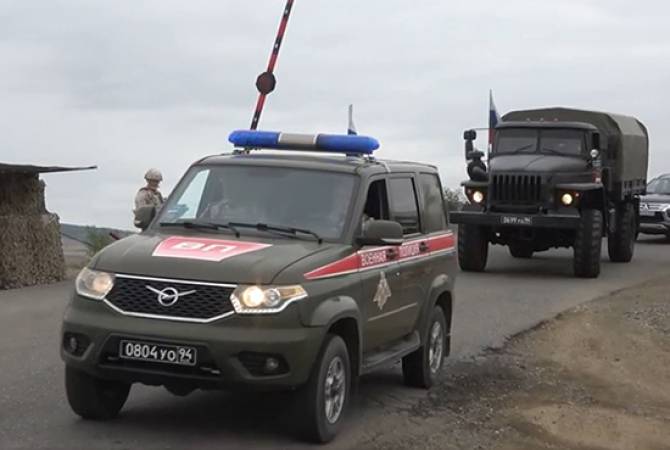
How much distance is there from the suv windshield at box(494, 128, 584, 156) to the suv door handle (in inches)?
468

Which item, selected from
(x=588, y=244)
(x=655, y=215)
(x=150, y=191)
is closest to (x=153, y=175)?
(x=150, y=191)

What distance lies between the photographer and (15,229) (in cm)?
1553

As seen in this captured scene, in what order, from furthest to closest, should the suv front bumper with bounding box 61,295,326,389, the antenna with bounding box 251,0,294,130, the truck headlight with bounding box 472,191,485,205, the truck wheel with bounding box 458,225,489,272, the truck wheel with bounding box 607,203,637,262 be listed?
the truck wheel with bounding box 607,203,637,262, the truck headlight with bounding box 472,191,485,205, the truck wheel with bounding box 458,225,489,272, the antenna with bounding box 251,0,294,130, the suv front bumper with bounding box 61,295,326,389

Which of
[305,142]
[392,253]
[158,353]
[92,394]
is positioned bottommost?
[92,394]

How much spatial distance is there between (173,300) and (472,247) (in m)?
13.3

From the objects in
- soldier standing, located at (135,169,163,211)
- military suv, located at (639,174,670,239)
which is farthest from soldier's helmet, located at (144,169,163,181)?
military suv, located at (639,174,670,239)

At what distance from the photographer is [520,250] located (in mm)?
22375

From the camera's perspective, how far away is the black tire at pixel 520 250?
69.2 ft

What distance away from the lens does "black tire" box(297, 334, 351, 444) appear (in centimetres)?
698

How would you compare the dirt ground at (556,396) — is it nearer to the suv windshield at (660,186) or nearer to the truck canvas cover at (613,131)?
the truck canvas cover at (613,131)

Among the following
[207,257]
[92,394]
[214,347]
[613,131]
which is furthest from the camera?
[613,131]

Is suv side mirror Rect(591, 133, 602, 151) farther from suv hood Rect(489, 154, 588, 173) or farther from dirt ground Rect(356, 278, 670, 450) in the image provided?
dirt ground Rect(356, 278, 670, 450)

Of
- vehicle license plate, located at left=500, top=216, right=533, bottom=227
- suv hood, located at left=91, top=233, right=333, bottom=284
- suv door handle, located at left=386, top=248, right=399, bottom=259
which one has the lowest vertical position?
vehicle license plate, located at left=500, top=216, right=533, bottom=227

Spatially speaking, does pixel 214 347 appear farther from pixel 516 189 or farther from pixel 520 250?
pixel 520 250
